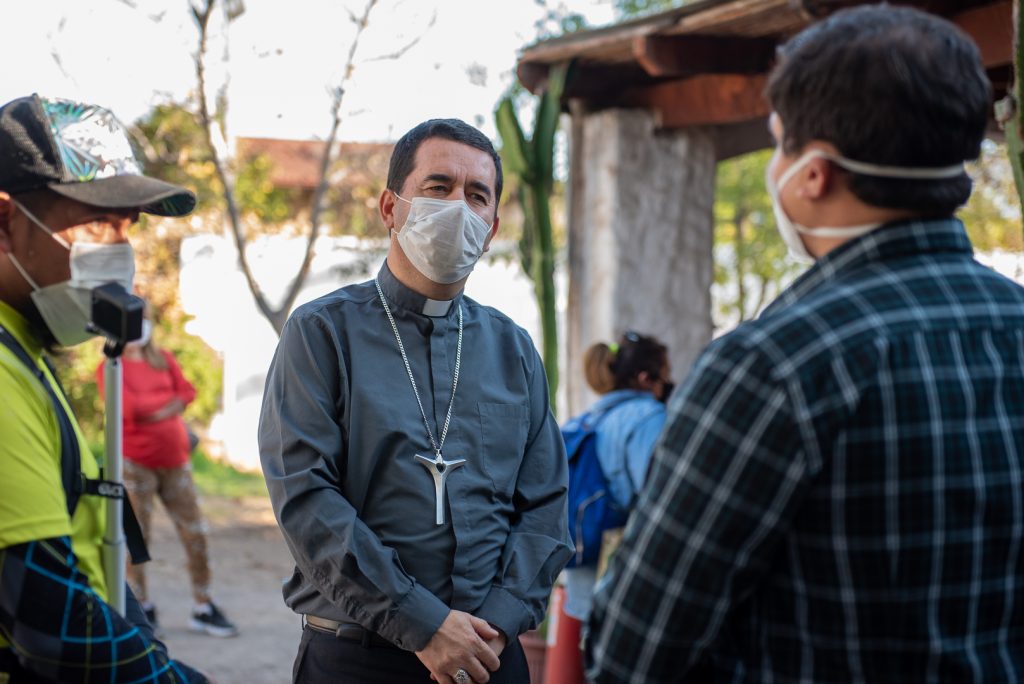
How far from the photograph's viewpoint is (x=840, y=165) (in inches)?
54.4

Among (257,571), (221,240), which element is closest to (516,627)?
(257,571)

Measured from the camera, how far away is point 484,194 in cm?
263

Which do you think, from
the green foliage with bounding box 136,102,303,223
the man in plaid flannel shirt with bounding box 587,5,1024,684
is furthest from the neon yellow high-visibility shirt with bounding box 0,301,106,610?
the green foliage with bounding box 136,102,303,223

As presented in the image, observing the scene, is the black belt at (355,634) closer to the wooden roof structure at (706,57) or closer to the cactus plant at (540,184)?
the wooden roof structure at (706,57)

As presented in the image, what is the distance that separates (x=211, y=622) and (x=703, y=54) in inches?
176

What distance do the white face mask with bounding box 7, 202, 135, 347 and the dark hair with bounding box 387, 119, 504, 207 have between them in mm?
876

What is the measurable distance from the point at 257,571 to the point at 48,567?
25.1 feet

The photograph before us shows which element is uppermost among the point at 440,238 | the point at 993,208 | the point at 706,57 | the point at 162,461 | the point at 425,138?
the point at 706,57

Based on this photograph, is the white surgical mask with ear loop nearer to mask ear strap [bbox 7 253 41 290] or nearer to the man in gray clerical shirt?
the man in gray clerical shirt

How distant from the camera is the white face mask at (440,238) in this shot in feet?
8.25

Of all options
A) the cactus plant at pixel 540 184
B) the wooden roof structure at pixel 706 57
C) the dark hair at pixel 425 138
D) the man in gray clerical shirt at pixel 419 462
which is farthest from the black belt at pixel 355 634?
the cactus plant at pixel 540 184

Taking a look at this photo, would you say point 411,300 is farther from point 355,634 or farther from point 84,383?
point 84,383

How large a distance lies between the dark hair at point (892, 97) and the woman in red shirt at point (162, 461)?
222 inches

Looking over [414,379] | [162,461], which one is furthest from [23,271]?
[162,461]
